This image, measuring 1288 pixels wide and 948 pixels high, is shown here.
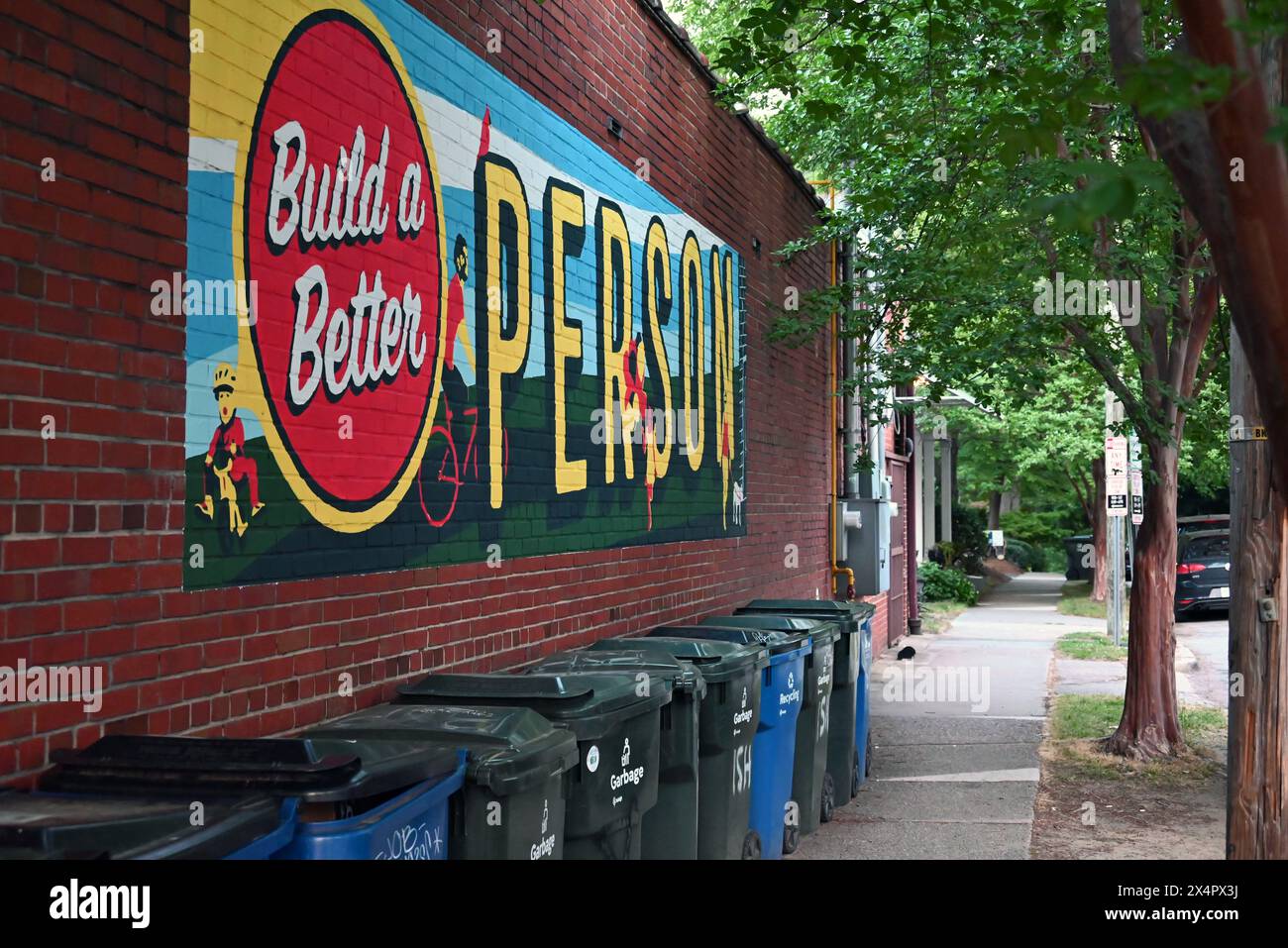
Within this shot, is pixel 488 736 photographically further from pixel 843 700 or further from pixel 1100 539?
pixel 1100 539

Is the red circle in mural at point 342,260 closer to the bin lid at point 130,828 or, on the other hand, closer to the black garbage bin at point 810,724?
the bin lid at point 130,828

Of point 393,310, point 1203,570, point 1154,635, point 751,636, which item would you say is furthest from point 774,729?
point 1203,570

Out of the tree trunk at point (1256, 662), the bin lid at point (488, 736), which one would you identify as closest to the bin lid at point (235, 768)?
the bin lid at point (488, 736)

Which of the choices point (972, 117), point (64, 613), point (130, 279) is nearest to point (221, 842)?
point (64, 613)

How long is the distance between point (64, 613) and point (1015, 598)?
28672mm

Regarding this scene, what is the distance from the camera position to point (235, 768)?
324cm

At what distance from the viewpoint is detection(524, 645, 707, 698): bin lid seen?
17.9ft

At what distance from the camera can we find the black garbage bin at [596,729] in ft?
14.7

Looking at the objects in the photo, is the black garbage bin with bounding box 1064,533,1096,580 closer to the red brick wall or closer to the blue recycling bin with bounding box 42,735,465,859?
the red brick wall

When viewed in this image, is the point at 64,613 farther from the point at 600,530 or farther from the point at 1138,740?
the point at 1138,740

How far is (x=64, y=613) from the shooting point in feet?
11.5

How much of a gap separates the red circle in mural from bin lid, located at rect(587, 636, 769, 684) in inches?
66.3

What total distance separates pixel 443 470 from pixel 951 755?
6649mm

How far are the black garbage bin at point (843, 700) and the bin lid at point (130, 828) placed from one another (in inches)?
239
